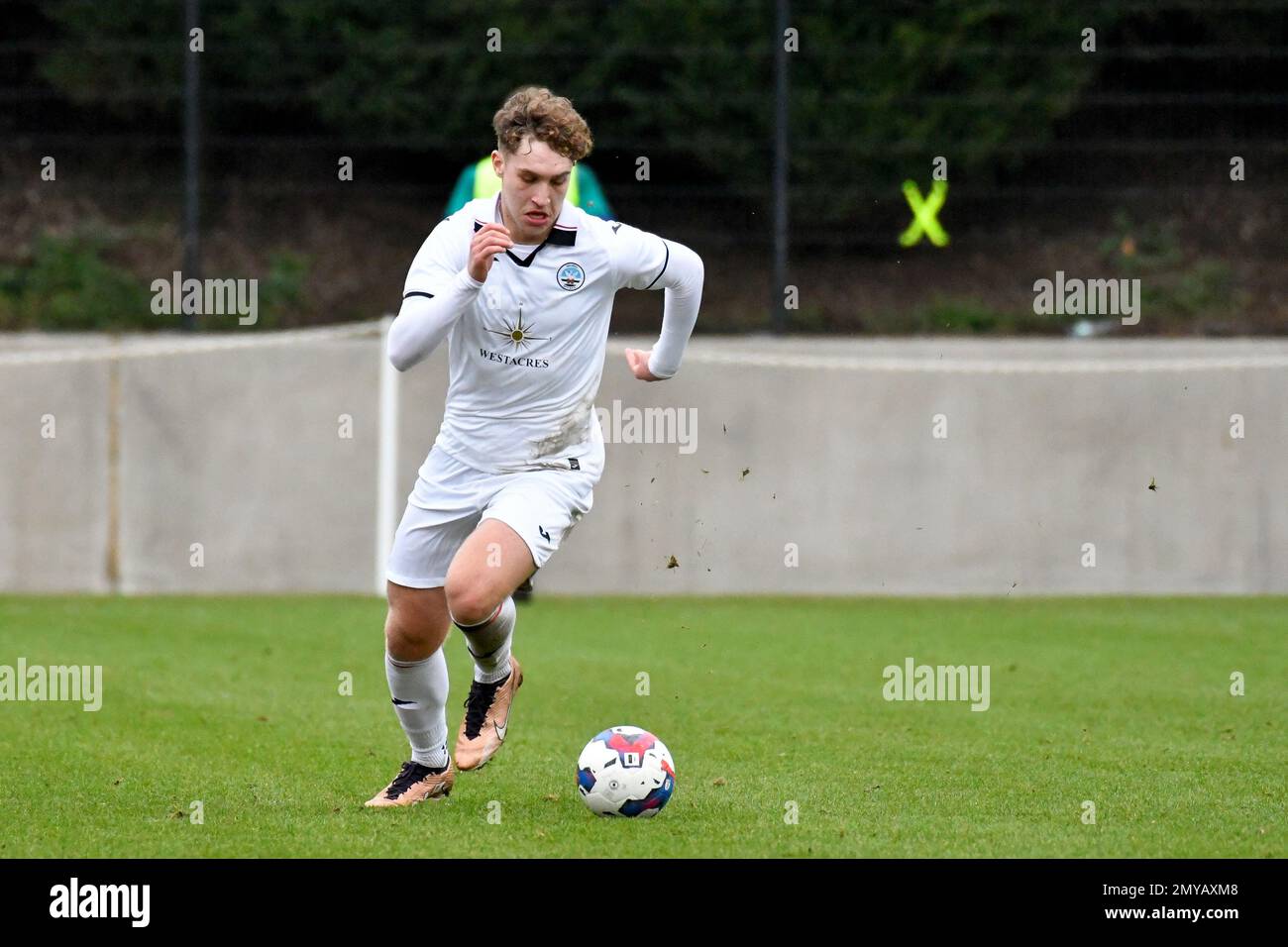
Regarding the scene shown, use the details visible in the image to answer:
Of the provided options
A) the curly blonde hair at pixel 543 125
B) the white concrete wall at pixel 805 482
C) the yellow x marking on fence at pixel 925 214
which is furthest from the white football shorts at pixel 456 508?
the yellow x marking on fence at pixel 925 214

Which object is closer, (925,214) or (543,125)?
(543,125)

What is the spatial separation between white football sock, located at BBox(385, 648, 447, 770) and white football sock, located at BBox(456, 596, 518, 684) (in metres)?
0.21

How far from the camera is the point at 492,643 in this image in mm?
6574

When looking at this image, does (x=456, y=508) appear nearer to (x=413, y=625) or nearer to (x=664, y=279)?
(x=413, y=625)

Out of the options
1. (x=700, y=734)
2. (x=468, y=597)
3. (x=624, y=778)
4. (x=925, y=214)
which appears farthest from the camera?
(x=925, y=214)

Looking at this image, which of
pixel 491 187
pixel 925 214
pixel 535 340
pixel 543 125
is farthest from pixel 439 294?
pixel 925 214

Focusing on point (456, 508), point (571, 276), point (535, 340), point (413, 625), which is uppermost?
point (571, 276)

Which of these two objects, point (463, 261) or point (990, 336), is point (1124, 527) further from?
point (463, 261)

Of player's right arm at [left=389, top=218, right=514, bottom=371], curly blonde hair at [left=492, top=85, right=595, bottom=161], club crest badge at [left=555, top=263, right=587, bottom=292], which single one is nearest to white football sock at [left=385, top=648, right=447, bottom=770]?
player's right arm at [left=389, top=218, right=514, bottom=371]

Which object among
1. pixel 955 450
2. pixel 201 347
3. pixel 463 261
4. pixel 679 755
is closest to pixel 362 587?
pixel 201 347

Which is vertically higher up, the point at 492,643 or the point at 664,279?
the point at 664,279

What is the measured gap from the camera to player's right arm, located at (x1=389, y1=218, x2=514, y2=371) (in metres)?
5.59

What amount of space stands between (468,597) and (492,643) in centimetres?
64
